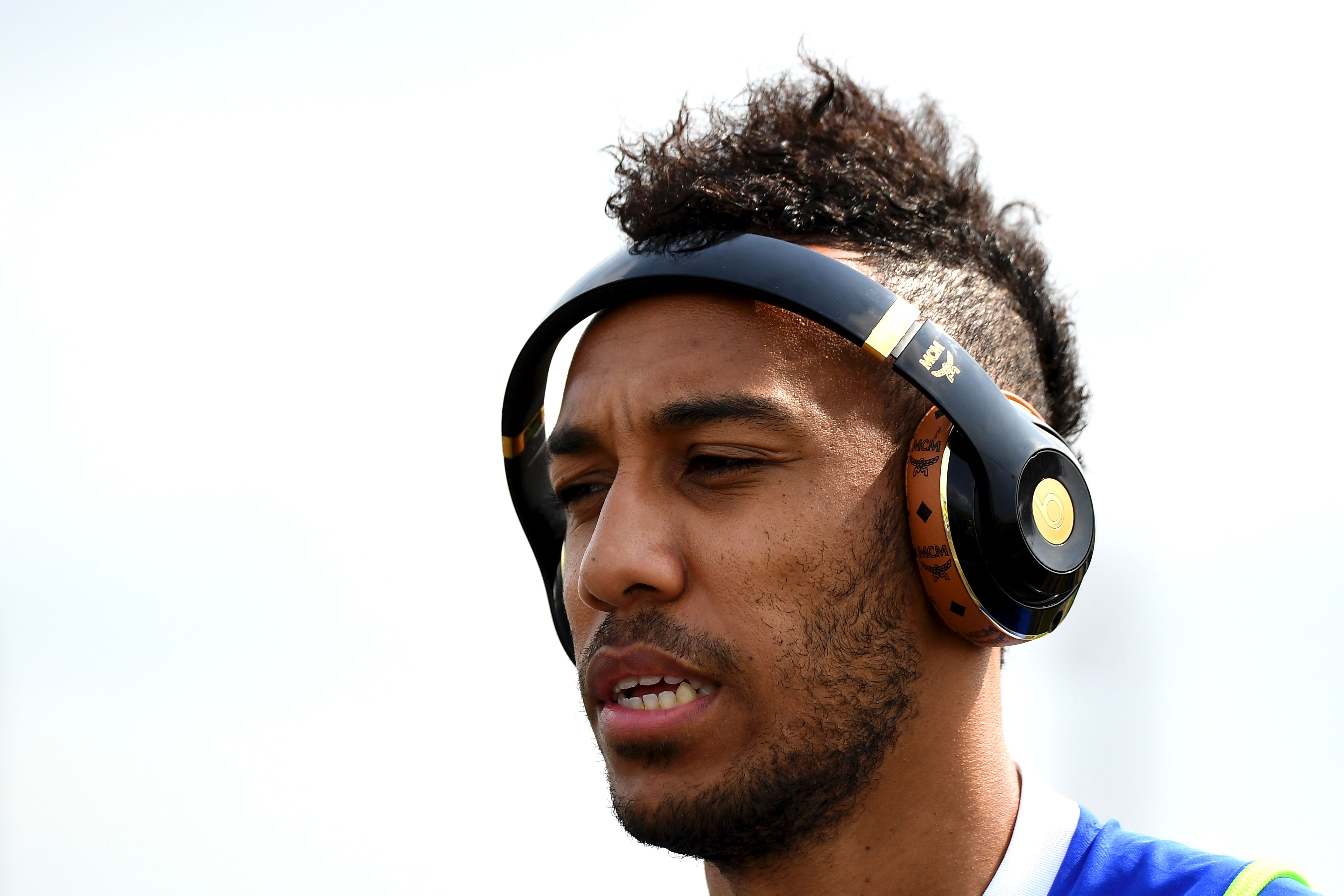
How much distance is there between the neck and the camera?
2.07 metres

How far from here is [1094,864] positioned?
2.13 m

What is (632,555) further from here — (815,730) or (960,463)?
(960,463)

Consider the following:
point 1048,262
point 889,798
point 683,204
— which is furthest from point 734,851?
point 1048,262

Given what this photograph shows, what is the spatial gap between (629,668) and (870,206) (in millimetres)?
1124

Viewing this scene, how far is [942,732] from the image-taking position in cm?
213

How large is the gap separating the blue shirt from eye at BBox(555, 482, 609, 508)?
3.55ft

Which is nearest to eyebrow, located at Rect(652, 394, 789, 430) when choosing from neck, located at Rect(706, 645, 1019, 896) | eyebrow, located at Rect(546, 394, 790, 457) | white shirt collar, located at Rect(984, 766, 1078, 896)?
eyebrow, located at Rect(546, 394, 790, 457)

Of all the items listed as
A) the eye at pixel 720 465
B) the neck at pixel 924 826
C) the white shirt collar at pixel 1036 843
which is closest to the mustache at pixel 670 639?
the eye at pixel 720 465

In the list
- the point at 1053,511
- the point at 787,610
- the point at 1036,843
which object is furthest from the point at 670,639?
the point at 1036,843

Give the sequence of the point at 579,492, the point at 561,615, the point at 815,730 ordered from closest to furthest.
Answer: the point at 815,730
the point at 579,492
the point at 561,615

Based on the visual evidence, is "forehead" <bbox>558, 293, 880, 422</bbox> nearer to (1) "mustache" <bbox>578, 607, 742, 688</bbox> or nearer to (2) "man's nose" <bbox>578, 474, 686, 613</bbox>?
(2) "man's nose" <bbox>578, 474, 686, 613</bbox>

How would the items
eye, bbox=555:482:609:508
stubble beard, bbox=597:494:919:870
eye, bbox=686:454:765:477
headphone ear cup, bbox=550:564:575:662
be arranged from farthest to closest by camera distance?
headphone ear cup, bbox=550:564:575:662, eye, bbox=555:482:609:508, eye, bbox=686:454:765:477, stubble beard, bbox=597:494:919:870

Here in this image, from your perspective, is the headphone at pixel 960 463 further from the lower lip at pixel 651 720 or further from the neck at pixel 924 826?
the lower lip at pixel 651 720

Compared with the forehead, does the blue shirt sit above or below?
below
